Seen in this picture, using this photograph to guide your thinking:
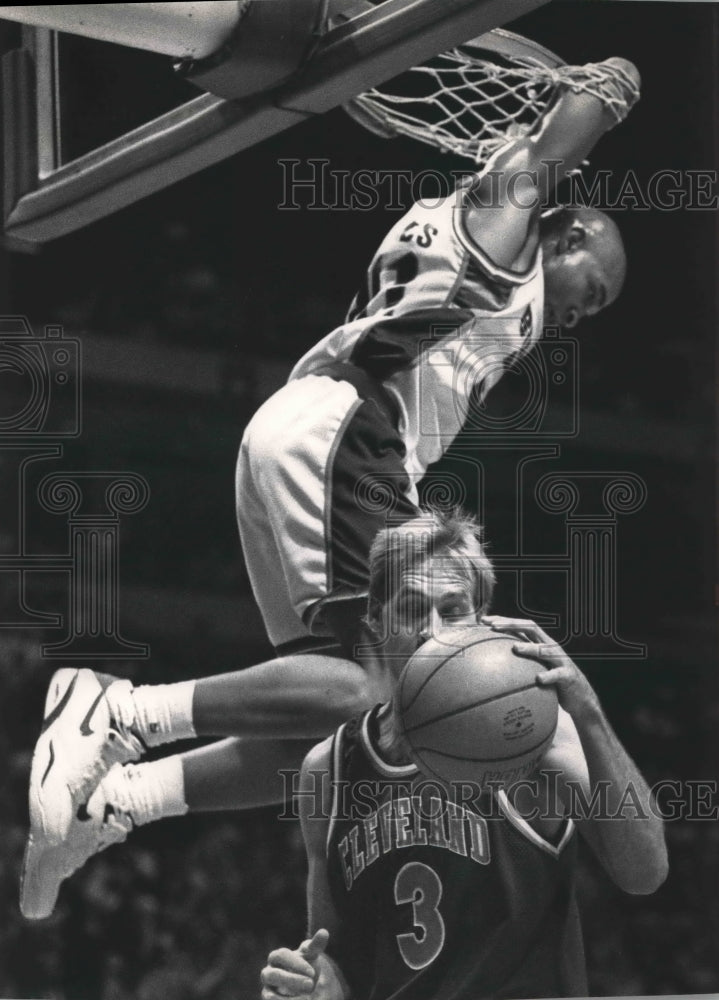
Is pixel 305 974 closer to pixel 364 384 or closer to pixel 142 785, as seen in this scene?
pixel 142 785

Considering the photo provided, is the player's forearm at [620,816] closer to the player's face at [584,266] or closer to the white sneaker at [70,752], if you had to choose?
the player's face at [584,266]

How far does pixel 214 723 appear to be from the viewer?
413 centimetres

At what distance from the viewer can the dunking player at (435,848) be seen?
4.02 meters

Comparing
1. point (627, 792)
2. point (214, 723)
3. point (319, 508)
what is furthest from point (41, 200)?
point (627, 792)

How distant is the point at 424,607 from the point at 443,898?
76cm

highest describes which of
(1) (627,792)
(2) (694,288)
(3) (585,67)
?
(3) (585,67)

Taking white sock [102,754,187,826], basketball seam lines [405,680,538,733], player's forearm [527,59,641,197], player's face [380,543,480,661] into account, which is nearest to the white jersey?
player's forearm [527,59,641,197]

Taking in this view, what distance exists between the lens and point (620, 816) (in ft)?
13.4

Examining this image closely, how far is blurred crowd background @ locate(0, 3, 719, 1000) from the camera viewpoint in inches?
163

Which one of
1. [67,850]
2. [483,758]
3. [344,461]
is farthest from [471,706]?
[67,850]

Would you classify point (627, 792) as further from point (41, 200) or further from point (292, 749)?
point (41, 200)

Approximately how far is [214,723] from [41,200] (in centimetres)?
149

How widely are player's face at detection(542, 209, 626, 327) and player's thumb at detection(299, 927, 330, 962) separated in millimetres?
1724

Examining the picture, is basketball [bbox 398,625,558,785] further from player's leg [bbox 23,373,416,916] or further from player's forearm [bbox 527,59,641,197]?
player's forearm [bbox 527,59,641,197]
